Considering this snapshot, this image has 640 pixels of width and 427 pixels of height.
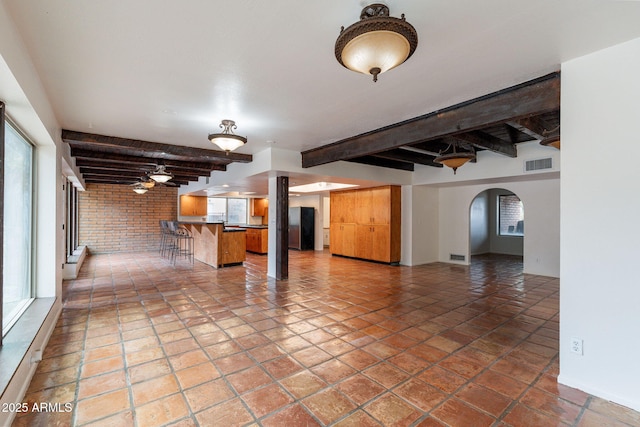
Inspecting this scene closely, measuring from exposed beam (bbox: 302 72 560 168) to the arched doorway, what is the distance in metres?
6.74

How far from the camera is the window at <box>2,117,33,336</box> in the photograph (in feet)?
8.15

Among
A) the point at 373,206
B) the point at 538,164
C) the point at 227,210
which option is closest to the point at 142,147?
the point at 373,206

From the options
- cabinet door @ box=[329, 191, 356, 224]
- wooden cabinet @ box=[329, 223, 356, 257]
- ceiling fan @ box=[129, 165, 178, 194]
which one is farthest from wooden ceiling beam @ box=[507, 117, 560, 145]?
ceiling fan @ box=[129, 165, 178, 194]

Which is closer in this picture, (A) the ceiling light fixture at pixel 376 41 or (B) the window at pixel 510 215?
(A) the ceiling light fixture at pixel 376 41

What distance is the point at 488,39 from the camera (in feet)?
6.26

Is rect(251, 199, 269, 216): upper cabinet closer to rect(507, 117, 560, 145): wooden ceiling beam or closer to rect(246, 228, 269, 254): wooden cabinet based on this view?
rect(246, 228, 269, 254): wooden cabinet

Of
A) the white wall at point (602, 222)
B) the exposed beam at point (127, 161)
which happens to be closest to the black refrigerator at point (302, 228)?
the exposed beam at point (127, 161)

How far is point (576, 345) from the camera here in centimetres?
212

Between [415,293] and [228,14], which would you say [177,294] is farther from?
[228,14]

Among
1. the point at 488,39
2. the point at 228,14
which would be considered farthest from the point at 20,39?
the point at 488,39

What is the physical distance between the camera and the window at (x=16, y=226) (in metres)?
2.48

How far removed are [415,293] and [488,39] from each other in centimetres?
366

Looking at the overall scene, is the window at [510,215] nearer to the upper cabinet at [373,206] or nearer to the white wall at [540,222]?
the white wall at [540,222]

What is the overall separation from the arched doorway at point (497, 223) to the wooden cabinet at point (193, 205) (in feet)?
30.8
